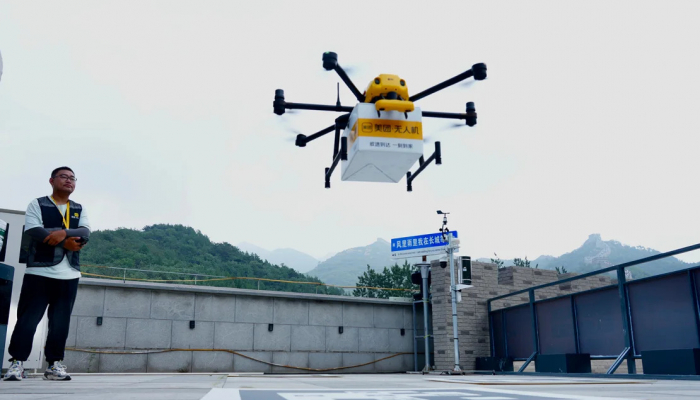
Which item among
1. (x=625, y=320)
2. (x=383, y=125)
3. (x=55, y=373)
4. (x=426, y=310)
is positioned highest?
(x=383, y=125)

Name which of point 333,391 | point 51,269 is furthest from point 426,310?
point 333,391

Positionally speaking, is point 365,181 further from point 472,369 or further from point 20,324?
point 472,369

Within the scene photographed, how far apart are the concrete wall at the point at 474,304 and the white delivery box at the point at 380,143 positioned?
847 centimetres

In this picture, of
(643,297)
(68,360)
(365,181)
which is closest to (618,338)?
(643,297)

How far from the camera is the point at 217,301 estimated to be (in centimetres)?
1283

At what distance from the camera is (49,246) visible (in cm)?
409

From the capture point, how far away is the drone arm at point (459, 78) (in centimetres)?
566

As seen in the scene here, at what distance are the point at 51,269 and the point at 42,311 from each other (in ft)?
1.26

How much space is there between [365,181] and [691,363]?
4621 mm

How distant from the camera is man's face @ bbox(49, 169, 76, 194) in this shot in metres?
4.32

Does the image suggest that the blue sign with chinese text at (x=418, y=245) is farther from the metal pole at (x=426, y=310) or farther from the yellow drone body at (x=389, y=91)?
the yellow drone body at (x=389, y=91)

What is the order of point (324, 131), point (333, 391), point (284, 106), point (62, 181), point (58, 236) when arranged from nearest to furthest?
point (333, 391), point (58, 236), point (62, 181), point (284, 106), point (324, 131)

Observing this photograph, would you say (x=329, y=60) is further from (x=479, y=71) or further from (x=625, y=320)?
(x=625, y=320)

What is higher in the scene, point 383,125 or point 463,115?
point 463,115
